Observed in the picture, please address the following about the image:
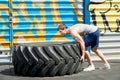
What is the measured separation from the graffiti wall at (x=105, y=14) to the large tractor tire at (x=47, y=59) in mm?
2364

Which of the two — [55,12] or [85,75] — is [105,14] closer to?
[55,12]

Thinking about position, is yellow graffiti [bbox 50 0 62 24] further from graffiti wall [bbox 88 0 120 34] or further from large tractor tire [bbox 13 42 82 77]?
large tractor tire [bbox 13 42 82 77]

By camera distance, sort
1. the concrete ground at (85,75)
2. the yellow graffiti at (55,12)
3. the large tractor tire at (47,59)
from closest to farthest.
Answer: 1. the concrete ground at (85,75)
2. the large tractor tire at (47,59)
3. the yellow graffiti at (55,12)

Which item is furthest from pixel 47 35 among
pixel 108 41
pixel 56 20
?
pixel 108 41

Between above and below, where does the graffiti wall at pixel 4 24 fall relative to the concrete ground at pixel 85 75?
above

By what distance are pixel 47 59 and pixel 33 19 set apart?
2263 mm

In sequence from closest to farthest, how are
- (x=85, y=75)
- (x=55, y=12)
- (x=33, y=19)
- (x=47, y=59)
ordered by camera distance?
(x=47, y=59), (x=85, y=75), (x=33, y=19), (x=55, y=12)

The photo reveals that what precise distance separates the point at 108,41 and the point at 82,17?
3.31ft

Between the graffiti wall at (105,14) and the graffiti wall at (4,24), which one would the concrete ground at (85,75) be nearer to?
the graffiti wall at (4,24)

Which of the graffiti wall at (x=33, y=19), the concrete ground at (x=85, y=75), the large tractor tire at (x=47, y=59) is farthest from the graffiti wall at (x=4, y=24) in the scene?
the large tractor tire at (x=47, y=59)

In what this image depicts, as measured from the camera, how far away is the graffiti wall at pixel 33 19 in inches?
379

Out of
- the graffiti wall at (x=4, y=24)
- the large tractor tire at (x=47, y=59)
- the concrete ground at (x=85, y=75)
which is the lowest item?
the concrete ground at (x=85, y=75)

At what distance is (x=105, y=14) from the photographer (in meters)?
10.3

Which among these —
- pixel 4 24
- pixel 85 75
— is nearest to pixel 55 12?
pixel 4 24
